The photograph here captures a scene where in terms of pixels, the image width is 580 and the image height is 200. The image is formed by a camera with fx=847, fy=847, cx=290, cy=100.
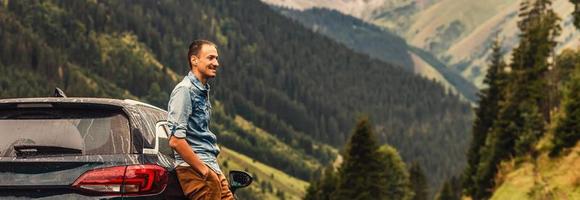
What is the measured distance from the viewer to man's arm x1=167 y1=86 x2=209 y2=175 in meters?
7.56

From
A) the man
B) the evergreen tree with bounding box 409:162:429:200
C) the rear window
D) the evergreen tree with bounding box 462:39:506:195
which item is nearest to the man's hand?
the man

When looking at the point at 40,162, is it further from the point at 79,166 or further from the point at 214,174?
the point at 214,174

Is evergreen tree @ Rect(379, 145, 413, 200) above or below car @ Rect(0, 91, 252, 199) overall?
above

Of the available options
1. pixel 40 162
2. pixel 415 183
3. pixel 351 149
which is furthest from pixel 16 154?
pixel 415 183

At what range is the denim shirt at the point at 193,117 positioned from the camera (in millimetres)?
7691

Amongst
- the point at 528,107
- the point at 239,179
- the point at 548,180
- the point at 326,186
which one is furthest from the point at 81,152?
the point at 326,186

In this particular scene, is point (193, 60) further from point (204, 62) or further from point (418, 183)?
point (418, 183)

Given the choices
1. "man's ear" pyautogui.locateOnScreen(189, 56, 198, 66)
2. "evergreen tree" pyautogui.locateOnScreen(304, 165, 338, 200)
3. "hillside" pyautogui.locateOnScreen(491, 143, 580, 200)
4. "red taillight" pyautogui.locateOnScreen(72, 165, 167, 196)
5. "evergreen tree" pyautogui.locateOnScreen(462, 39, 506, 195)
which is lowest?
"red taillight" pyautogui.locateOnScreen(72, 165, 167, 196)

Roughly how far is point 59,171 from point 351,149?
62.5 meters

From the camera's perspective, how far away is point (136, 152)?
7500 millimetres

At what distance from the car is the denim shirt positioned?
30cm

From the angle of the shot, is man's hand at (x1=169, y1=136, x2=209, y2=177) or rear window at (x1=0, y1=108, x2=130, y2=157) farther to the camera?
man's hand at (x1=169, y1=136, x2=209, y2=177)

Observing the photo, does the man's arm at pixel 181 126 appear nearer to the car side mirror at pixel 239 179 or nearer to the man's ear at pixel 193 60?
the man's ear at pixel 193 60

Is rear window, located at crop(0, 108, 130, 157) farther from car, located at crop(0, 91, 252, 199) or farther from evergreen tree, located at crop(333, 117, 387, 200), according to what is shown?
evergreen tree, located at crop(333, 117, 387, 200)
